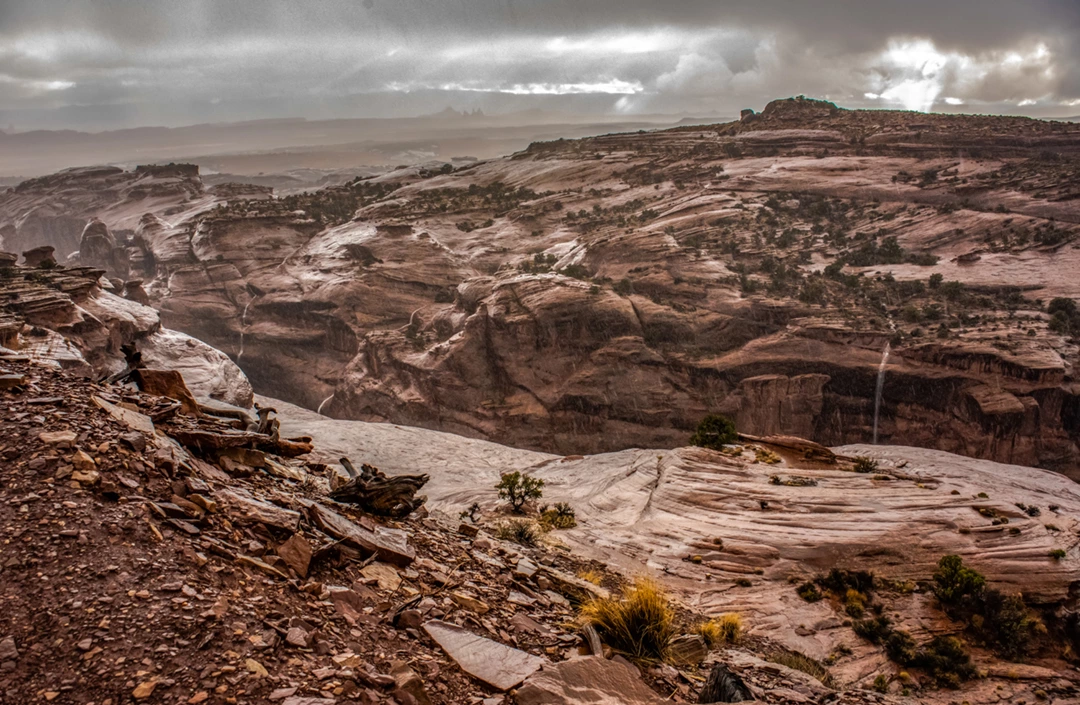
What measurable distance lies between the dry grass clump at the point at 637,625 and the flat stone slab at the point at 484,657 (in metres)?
1.26

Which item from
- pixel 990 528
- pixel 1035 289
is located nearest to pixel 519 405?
pixel 990 528

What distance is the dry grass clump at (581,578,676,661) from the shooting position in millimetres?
6730

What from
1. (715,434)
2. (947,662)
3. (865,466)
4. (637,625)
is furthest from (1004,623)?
(715,434)

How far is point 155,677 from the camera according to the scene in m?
3.95

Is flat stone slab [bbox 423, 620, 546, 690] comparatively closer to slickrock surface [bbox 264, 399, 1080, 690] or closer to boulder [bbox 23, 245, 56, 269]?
slickrock surface [bbox 264, 399, 1080, 690]

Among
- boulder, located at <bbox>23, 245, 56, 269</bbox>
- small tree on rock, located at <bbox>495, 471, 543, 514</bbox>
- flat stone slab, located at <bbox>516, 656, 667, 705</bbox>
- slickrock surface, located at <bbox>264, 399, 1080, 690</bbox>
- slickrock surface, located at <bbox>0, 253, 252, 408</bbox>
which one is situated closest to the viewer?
flat stone slab, located at <bbox>516, 656, 667, 705</bbox>

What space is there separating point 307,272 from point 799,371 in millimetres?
49701

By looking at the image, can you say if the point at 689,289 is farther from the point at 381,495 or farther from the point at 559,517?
the point at 381,495

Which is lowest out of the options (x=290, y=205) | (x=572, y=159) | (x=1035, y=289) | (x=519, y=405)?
(x=519, y=405)

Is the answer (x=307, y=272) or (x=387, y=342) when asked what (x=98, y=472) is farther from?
(x=307, y=272)

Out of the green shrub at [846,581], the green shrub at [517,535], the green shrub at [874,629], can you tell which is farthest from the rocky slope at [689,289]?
the green shrub at [517,535]

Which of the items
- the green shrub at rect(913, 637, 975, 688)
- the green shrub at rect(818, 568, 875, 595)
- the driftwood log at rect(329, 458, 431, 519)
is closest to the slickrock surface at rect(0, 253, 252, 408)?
the driftwood log at rect(329, 458, 431, 519)

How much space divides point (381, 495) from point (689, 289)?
42.5 meters

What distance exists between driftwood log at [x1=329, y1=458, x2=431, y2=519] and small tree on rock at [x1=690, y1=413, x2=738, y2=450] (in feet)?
60.3
